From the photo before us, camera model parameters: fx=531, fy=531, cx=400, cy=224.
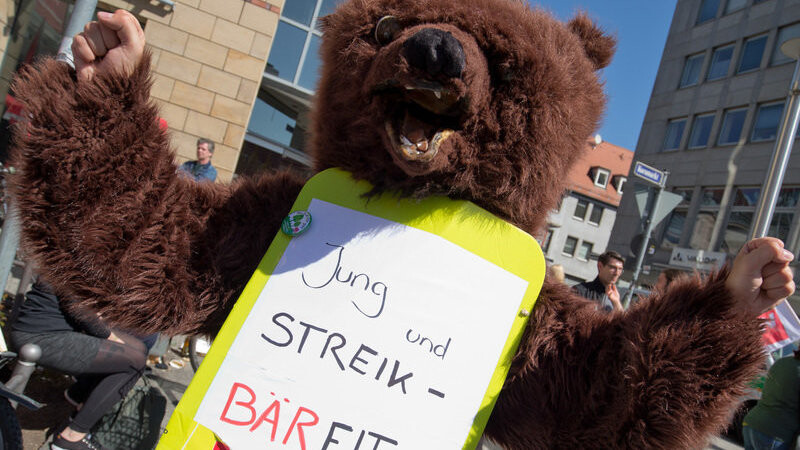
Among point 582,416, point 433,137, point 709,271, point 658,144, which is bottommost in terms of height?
point 582,416

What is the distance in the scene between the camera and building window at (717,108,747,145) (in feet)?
60.8

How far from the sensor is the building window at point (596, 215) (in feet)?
116

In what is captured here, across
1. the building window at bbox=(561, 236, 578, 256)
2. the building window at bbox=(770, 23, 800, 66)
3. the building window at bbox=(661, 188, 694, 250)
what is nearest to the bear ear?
the building window at bbox=(661, 188, 694, 250)

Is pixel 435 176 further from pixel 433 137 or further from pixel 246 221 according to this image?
pixel 246 221

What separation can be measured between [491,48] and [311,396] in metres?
0.91

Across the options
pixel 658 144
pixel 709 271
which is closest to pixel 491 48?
pixel 709 271

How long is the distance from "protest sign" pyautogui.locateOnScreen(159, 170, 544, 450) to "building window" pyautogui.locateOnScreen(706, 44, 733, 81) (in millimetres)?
22679

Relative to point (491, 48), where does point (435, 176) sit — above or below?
below

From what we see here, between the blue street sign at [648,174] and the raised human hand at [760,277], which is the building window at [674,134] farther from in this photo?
the raised human hand at [760,277]

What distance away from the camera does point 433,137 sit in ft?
3.85

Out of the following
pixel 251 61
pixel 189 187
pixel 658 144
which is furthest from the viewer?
pixel 658 144

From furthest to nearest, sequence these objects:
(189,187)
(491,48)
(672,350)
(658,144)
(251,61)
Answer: (658,144) → (251,61) → (189,187) → (491,48) → (672,350)

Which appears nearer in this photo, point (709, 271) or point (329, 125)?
point (709, 271)

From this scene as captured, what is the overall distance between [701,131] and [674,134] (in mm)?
1376
